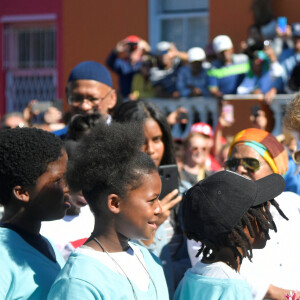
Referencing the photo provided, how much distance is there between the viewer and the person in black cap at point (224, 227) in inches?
103

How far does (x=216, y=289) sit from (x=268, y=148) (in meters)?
1.39

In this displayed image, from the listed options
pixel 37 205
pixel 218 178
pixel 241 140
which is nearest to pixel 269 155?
pixel 241 140

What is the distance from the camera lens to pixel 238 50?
10961mm

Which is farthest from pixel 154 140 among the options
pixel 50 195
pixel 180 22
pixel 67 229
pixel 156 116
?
pixel 180 22

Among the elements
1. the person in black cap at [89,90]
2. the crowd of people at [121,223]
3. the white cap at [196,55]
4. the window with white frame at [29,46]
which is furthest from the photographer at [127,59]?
the crowd of people at [121,223]

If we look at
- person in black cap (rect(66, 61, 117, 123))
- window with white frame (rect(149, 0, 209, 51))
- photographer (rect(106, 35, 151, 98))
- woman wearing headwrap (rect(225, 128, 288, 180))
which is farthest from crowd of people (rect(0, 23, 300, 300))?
window with white frame (rect(149, 0, 209, 51))

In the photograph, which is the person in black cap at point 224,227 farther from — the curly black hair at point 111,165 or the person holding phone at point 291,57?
the person holding phone at point 291,57

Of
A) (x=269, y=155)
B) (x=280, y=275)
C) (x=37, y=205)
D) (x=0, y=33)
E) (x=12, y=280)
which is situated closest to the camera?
(x=12, y=280)

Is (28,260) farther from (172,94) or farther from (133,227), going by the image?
(172,94)

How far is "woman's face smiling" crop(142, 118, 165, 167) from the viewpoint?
160 inches

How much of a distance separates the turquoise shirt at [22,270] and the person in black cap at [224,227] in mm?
541

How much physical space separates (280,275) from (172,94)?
755 cm

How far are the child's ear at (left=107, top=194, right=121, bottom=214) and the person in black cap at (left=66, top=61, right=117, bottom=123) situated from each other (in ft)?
5.17

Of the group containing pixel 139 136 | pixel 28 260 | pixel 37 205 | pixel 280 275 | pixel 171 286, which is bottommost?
pixel 171 286
